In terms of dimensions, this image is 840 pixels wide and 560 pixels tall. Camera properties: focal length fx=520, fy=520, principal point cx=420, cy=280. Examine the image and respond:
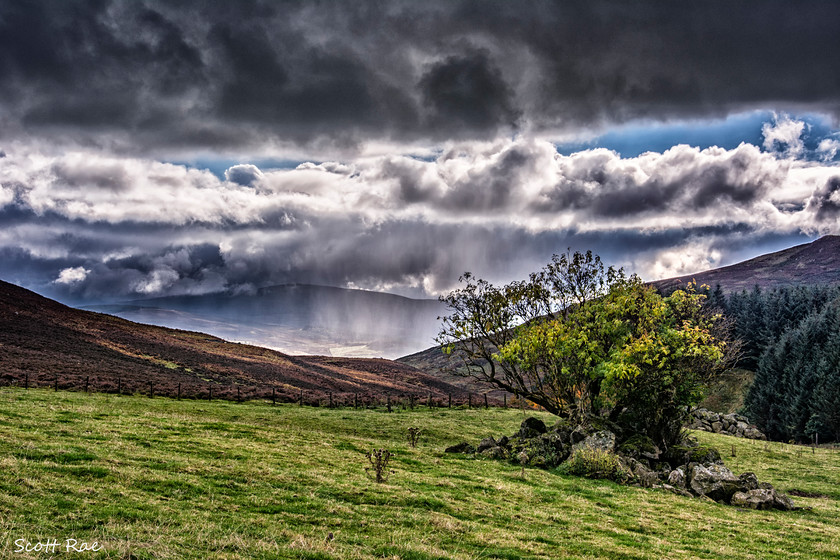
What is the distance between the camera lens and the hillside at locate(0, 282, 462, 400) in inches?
2542

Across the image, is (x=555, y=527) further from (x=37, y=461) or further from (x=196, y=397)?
(x=196, y=397)

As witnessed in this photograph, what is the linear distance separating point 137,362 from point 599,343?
260 ft

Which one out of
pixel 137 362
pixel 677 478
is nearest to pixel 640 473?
pixel 677 478

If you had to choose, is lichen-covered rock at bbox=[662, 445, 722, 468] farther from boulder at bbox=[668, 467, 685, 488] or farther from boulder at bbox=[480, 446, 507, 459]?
boulder at bbox=[480, 446, 507, 459]

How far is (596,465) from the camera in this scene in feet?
98.1

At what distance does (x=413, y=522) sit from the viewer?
1653 centimetres

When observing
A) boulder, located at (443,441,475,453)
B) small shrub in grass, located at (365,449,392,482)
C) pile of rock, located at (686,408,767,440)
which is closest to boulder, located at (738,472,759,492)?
boulder, located at (443,441,475,453)

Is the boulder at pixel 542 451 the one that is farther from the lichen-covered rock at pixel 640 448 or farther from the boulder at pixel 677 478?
the boulder at pixel 677 478

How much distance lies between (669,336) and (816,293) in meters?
145

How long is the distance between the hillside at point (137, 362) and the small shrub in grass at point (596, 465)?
45.2m

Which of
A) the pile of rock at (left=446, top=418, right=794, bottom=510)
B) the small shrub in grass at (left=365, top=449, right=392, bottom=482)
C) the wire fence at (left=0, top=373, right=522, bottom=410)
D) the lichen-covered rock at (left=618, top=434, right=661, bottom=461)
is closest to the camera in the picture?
the small shrub in grass at (left=365, top=449, right=392, bottom=482)
